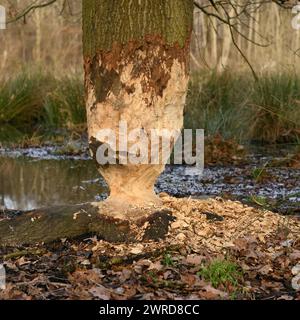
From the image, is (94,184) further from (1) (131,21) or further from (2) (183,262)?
(2) (183,262)

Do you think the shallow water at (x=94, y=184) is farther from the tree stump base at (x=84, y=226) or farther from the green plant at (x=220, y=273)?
the green plant at (x=220, y=273)

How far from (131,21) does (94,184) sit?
3729 millimetres

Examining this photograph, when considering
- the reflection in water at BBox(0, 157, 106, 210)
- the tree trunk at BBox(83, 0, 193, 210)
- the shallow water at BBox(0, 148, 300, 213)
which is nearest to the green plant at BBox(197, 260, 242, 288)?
the tree trunk at BBox(83, 0, 193, 210)

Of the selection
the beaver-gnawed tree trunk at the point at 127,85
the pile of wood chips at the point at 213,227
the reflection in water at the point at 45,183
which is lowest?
the reflection in water at the point at 45,183

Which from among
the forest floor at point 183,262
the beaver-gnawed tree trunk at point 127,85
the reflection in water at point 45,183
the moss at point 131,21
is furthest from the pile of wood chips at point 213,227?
the reflection in water at point 45,183

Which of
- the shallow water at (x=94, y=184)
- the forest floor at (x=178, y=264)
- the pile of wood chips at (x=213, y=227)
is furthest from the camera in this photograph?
the shallow water at (x=94, y=184)

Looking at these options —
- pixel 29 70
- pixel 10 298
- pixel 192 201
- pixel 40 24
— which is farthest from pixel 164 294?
pixel 40 24

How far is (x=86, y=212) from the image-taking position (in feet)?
14.3

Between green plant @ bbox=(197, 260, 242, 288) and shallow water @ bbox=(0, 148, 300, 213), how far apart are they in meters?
2.29

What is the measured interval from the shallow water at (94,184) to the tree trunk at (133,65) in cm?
203

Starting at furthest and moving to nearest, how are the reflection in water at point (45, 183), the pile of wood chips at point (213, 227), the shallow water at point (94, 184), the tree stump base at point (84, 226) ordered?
1. the reflection in water at point (45, 183)
2. the shallow water at point (94, 184)
3. the tree stump base at point (84, 226)
4. the pile of wood chips at point (213, 227)

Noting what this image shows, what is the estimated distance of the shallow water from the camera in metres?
6.73

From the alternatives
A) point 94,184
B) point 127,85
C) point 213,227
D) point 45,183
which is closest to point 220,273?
point 213,227

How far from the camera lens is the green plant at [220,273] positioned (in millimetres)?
3480
